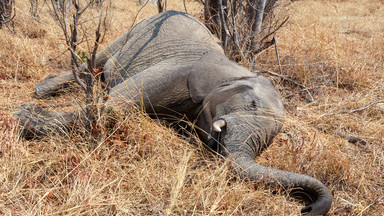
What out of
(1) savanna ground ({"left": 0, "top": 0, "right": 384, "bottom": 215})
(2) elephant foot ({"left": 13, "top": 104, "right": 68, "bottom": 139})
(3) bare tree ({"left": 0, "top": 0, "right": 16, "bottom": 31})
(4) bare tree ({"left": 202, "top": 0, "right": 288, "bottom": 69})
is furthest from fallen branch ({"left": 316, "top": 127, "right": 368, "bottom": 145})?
(3) bare tree ({"left": 0, "top": 0, "right": 16, "bottom": 31})

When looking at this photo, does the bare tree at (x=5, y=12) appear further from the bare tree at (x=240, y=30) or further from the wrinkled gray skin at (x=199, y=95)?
the bare tree at (x=240, y=30)

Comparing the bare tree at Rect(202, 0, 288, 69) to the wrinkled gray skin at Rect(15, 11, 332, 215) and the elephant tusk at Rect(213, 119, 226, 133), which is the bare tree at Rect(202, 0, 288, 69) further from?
the elephant tusk at Rect(213, 119, 226, 133)

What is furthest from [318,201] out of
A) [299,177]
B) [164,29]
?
[164,29]

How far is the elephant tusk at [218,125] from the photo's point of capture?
8.77ft

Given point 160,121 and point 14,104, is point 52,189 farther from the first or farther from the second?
point 14,104

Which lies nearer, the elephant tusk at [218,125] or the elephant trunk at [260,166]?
the elephant trunk at [260,166]

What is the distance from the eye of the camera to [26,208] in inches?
86.1

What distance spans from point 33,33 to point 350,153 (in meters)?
5.71

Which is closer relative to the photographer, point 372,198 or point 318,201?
point 318,201

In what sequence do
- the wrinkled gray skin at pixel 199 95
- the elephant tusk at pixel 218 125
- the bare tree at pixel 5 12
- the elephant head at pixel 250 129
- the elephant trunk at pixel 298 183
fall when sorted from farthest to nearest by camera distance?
the bare tree at pixel 5 12 < the elephant tusk at pixel 218 125 < the wrinkled gray skin at pixel 199 95 < the elephant head at pixel 250 129 < the elephant trunk at pixel 298 183

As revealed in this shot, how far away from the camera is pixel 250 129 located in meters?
2.77

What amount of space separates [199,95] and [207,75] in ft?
0.72

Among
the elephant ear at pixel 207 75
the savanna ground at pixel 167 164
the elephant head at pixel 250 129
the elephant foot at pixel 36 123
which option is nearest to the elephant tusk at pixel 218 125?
the elephant head at pixel 250 129

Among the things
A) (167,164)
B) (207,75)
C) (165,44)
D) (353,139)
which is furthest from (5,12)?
(353,139)
